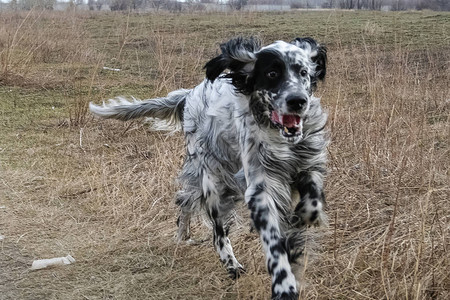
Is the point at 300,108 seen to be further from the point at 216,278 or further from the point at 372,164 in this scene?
the point at 372,164

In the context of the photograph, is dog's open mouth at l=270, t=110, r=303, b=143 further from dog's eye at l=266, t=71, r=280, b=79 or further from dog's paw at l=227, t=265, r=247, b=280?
dog's paw at l=227, t=265, r=247, b=280

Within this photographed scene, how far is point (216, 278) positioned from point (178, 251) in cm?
44

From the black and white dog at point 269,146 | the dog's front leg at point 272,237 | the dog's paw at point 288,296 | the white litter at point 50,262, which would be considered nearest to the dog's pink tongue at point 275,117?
the black and white dog at point 269,146

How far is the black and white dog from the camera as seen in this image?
2.90 meters

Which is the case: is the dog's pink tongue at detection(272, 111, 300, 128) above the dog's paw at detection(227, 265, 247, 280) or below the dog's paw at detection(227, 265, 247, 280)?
above

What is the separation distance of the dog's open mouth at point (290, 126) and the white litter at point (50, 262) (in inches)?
60.0

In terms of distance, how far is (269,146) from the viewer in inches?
119

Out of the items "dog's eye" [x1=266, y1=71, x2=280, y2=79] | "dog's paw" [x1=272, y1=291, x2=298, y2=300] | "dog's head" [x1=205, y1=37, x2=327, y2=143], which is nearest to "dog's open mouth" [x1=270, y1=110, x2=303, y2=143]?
"dog's head" [x1=205, y1=37, x2=327, y2=143]

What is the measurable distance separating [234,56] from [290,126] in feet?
1.75

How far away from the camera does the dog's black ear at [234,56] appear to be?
3.20 metres

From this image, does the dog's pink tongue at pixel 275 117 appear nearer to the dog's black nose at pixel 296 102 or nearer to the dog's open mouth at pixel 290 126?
the dog's open mouth at pixel 290 126

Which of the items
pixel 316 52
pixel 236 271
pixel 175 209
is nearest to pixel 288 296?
pixel 236 271

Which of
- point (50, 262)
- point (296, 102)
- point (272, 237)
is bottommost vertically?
point (50, 262)

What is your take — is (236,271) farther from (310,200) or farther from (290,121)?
(290,121)
